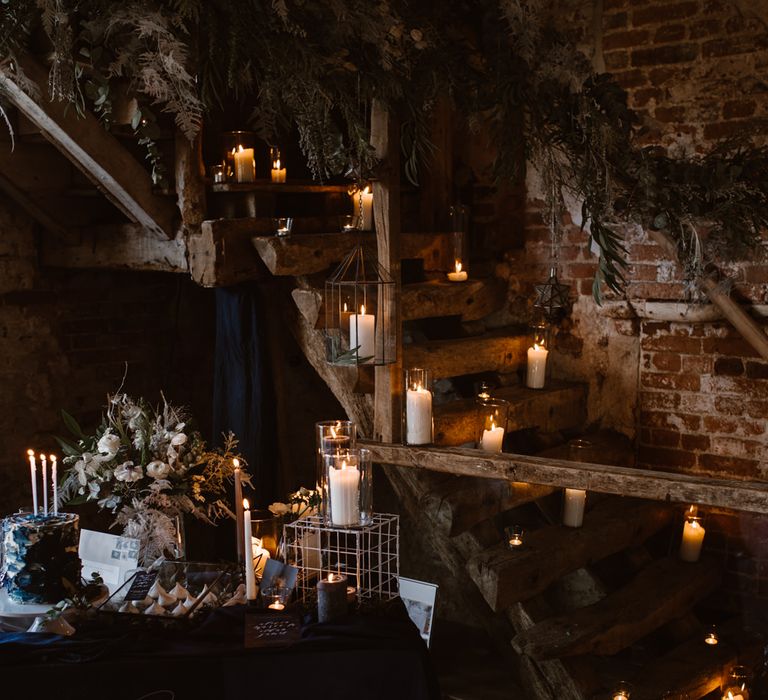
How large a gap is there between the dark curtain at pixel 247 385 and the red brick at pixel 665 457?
1.52m

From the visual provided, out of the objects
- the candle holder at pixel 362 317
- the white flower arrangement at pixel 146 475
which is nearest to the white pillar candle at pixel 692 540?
the candle holder at pixel 362 317

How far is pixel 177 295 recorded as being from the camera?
4840 mm

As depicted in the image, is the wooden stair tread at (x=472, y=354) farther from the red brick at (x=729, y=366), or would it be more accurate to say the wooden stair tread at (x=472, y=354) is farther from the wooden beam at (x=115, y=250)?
the wooden beam at (x=115, y=250)

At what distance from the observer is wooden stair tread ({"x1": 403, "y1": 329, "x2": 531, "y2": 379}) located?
3766mm

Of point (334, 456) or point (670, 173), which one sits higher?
point (670, 173)

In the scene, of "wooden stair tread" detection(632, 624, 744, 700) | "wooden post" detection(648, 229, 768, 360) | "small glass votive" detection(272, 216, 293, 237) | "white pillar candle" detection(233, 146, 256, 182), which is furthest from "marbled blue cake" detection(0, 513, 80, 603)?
"wooden post" detection(648, 229, 768, 360)

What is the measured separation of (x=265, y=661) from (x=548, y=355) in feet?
7.37

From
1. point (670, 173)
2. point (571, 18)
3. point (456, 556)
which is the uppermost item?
point (571, 18)

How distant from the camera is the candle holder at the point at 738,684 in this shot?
10.8 ft

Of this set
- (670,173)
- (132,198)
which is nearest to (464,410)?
(670,173)

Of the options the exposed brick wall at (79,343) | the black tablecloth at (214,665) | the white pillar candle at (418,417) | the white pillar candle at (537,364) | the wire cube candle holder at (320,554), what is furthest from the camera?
the exposed brick wall at (79,343)

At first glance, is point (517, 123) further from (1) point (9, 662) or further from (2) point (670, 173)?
(1) point (9, 662)

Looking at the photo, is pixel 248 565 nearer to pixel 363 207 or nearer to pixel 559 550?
pixel 559 550

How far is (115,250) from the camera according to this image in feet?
13.6
